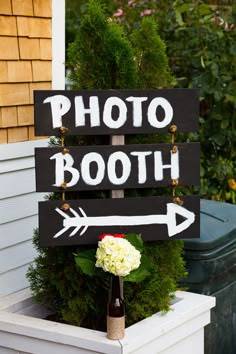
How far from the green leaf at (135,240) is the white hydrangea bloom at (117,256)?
0.08 m

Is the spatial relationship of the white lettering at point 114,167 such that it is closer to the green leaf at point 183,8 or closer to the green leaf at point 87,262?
the green leaf at point 87,262

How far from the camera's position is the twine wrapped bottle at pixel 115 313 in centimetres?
283

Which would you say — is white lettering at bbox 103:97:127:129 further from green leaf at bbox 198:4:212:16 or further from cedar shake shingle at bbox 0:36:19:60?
green leaf at bbox 198:4:212:16

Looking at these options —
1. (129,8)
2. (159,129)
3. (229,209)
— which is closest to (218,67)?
(129,8)

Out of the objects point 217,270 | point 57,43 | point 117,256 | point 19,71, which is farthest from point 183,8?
point 117,256

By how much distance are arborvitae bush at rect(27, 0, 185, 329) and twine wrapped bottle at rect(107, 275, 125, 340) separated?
0.64 feet

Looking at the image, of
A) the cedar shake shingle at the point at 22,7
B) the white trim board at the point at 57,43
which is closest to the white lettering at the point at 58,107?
the cedar shake shingle at the point at 22,7

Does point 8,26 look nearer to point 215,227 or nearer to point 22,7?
point 22,7

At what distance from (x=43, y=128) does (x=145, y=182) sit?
470mm

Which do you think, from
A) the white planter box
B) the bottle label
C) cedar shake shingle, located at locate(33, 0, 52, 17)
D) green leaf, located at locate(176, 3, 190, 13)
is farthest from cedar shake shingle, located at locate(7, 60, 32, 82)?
green leaf, located at locate(176, 3, 190, 13)

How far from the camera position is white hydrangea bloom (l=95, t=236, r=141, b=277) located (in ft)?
→ 9.16

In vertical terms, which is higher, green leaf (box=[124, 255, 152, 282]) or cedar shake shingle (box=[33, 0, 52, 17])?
cedar shake shingle (box=[33, 0, 52, 17])

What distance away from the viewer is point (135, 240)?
2955mm

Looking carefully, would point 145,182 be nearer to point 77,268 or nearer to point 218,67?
point 77,268
